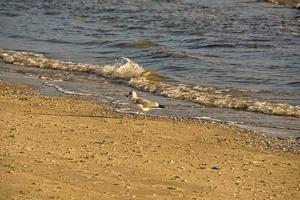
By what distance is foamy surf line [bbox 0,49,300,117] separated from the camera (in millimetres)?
11523

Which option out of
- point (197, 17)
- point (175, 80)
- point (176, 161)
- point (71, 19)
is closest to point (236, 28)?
point (197, 17)

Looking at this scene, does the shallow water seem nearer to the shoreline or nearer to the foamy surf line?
the foamy surf line

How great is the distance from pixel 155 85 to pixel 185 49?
482cm

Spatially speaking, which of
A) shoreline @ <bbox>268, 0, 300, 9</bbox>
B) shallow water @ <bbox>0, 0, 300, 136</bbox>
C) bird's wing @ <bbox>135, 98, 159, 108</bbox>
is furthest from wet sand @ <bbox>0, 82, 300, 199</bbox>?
shoreline @ <bbox>268, 0, 300, 9</bbox>

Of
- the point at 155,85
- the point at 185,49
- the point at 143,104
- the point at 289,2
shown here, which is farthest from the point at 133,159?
the point at 289,2

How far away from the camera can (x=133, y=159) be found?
7.91m

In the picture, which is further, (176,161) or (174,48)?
(174,48)

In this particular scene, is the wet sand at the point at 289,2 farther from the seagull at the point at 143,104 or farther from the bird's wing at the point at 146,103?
the bird's wing at the point at 146,103

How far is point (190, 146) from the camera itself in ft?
29.3

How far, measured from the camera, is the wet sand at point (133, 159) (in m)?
6.83

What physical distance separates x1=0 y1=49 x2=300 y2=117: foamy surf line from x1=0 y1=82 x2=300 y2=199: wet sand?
1.38 meters

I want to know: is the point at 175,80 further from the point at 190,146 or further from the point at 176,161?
the point at 176,161

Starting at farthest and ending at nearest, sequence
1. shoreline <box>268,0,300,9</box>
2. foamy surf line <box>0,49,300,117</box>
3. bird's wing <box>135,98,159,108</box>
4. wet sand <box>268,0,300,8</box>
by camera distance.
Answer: wet sand <box>268,0,300,8</box> < shoreline <box>268,0,300,9</box> < bird's wing <box>135,98,159,108</box> < foamy surf line <box>0,49,300,117</box>

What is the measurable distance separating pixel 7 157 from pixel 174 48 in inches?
439
